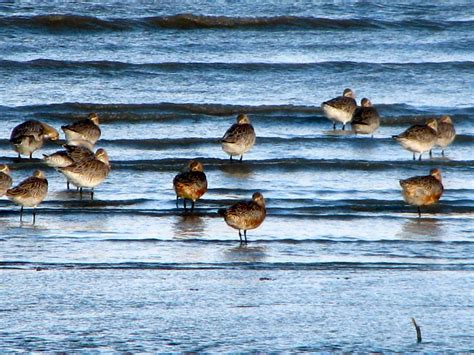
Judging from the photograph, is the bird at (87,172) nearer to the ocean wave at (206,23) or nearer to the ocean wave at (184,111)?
the ocean wave at (184,111)

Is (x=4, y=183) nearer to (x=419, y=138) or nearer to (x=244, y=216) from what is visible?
(x=244, y=216)

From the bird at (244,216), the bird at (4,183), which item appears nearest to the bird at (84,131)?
the bird at (4,183)

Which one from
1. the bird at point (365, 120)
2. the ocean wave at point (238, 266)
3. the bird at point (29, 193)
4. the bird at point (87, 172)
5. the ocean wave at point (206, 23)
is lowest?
the ocean wave at point (238, 266)

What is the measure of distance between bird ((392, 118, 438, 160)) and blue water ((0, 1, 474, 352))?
0.78ft

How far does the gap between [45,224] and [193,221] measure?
150 cm

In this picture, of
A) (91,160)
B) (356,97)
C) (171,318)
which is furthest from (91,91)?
(171,318)

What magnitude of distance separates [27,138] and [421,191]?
574 cm

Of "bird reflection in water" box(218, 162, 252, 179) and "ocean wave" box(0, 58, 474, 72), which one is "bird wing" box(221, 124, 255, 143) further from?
"ocean wave" box(0, 58, 474, 72)

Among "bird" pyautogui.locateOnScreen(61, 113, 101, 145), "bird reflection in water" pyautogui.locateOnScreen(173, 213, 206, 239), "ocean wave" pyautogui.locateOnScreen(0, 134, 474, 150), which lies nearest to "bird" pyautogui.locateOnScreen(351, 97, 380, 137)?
"ocean wave" pyautogui.locateOnScreen(0, 134, 474, 150)

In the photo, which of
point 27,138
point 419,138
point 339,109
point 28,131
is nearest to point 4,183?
point 27,138

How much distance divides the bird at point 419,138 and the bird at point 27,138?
4.85 metres

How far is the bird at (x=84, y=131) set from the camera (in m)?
16.5

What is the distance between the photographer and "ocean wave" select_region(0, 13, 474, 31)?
24.5m

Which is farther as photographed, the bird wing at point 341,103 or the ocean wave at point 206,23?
the ocean wave at point 206,23
